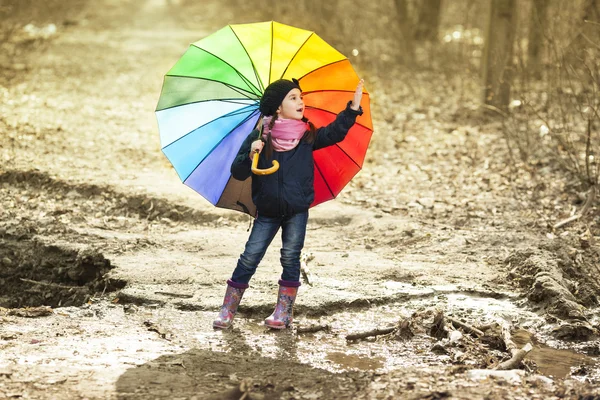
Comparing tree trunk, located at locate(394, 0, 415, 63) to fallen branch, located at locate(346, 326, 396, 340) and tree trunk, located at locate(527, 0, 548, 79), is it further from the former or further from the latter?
fallen branch, located at locate(346, 326, 396, 340)

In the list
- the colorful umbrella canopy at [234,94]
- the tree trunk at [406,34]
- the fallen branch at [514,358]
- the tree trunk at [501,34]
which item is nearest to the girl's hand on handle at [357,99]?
the colorful umbrella canopy at [234,94]

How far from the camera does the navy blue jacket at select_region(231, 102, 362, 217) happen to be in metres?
4.86

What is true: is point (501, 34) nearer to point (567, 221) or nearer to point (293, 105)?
point (567, 221)

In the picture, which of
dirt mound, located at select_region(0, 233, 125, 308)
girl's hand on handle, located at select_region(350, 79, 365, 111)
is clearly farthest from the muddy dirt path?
girl's hand on handle, located at select_region(350, 79, 365, 111)

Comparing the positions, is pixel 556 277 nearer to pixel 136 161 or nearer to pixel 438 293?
pixel 438 293

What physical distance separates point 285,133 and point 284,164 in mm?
180

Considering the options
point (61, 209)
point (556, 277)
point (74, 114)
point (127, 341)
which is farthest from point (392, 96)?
point (127, 341)

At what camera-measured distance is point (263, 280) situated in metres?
5.92

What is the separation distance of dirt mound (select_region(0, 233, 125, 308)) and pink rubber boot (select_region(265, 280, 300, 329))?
1343 mm

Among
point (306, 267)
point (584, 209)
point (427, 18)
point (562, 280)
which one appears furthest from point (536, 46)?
point (306, 267)

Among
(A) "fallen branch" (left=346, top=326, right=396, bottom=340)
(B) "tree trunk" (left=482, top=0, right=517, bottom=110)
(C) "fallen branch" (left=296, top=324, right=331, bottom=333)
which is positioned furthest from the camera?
(B) "tree trunk" (left=482, top=0, right=517, bottom=110)

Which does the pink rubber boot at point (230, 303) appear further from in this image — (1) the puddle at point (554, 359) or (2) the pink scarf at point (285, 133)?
(1) the puddle at point (554, 359)

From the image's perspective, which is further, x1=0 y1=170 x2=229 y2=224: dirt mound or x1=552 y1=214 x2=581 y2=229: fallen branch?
x1=0 y1=170 x2=229 y2=224: dirt mound

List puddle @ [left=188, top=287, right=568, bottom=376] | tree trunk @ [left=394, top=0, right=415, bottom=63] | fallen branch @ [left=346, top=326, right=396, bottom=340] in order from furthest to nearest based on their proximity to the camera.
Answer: tree trunk @ [left=394, top=0, right=415, bottom=63] < fallen branch @ [left=346, top=326, right=396, bottom=340] < puddle @ [left=188, top=287, right=568, bottom=376]
